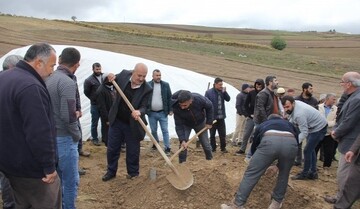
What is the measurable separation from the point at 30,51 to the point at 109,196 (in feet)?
9.88

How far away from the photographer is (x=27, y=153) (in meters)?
3.10

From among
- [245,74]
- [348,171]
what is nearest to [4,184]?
[348,171]

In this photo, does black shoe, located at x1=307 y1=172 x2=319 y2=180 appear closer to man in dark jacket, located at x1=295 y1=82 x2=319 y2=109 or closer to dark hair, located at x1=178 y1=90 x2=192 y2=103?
man in dark jacket, located at x1=295 y1=82 x2=319 y2=109

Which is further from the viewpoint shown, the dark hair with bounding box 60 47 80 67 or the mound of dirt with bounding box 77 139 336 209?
the mound of dirt with bounding box 77 139 336 209

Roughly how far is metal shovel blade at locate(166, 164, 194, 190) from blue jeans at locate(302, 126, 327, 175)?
222cm

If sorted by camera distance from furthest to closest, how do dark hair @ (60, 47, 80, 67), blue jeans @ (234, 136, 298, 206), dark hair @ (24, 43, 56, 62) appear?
blue jeans @ (234, 136, 298, 206), dark hair @ (60, 47, 80, 67), dark hair @ (24, 43, 56, 62)

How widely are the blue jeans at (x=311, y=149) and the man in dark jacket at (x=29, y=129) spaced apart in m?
4.45

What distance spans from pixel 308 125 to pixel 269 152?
1.96 meters

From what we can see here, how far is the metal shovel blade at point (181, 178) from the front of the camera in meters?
5.27

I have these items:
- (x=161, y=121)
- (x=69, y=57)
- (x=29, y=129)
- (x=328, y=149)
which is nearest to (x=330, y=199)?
(x=328, y=149)

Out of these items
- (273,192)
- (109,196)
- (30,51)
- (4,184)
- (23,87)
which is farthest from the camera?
(109,196)

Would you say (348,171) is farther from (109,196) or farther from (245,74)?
(245,74)

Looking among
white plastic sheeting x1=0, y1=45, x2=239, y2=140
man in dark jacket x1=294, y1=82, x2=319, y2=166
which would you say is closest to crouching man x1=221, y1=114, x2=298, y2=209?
man in dark jacket x1=294, y1=82, x2=319, y2=166

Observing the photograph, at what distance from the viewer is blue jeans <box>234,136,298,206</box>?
183 inches
